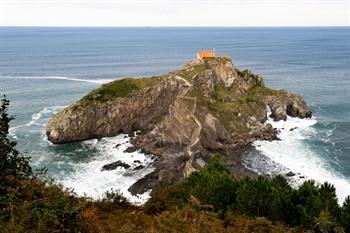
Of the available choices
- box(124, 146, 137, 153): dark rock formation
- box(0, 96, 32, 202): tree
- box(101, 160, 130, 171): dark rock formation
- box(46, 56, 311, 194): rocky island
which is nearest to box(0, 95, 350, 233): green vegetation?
box(0, 96, 32, 202): tree

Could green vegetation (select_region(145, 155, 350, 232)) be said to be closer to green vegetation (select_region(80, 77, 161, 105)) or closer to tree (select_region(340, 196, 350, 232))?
tree (select_region(340, 196, 350, 232))

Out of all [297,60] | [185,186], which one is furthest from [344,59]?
[185,186]

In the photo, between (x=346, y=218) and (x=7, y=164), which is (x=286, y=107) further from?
(x=7, y=164)

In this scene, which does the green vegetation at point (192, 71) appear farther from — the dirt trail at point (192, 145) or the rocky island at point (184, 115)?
the dirt trail at point (192, 145)

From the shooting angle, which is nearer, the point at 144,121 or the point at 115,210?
the point at 115,210

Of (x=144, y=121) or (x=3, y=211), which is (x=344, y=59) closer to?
(x=144, y=121)
